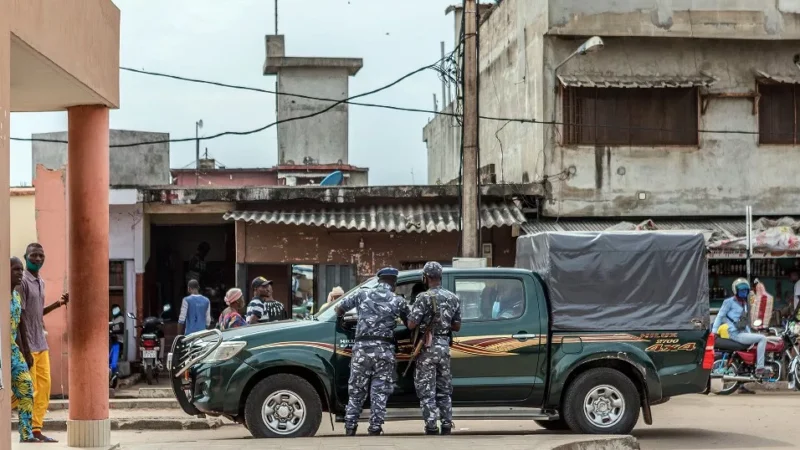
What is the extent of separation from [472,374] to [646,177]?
10123mm

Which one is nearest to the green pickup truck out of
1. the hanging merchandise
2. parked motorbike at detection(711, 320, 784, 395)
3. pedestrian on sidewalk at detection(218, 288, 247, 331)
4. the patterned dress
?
the patterned dress

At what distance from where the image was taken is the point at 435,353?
11.8 metres

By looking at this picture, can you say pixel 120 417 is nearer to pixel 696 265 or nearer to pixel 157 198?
pixel 157 198

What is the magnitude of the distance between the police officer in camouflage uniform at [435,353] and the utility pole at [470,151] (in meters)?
5.04

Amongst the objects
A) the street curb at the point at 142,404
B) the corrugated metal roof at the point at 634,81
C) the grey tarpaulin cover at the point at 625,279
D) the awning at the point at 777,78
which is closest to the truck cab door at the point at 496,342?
the grey tarpaulin cover at the point at 625,279

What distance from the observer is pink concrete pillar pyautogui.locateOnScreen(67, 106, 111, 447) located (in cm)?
1052

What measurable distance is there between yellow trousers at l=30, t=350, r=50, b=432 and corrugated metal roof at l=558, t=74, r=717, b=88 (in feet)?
39.8

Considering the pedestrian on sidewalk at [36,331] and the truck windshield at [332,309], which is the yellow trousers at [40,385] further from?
the truck windshield at [332,309]

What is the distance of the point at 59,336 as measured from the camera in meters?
17.6

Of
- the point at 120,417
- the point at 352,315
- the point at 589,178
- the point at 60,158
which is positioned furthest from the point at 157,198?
the point at 352,315

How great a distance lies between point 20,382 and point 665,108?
14123 millimetres

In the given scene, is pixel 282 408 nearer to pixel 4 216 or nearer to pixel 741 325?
pixel 4 216

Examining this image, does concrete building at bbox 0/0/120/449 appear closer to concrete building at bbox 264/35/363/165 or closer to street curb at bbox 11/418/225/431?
street curb at bbox 11/418/225/431

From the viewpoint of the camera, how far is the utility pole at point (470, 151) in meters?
16.9
